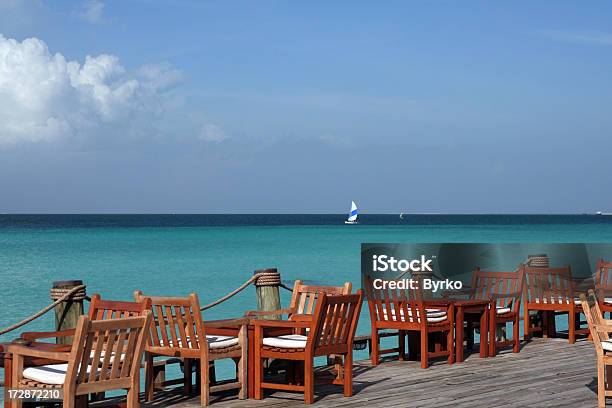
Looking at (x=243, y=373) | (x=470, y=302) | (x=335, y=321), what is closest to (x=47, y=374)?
(x=243, y=373)

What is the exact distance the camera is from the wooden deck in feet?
24.4

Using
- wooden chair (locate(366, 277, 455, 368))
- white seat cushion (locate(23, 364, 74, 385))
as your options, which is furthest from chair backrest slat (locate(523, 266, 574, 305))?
white seat cushion (locate(23, 364, 74, 385))

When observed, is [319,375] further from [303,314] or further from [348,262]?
[348,262]

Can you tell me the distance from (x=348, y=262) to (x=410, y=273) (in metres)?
33.3

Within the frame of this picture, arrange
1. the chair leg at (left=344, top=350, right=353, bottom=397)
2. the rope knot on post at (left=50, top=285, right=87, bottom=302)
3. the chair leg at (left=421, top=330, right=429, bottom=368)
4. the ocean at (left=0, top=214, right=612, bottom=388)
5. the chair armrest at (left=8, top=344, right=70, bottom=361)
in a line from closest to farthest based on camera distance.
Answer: the chair armrest at (left=8, top=344, right=70, bottom=361) → the chair leg at (left=344, top=350, right=353, bottom=397) → the rope knot on post at (left=50, top=285, right=87, bottom=302) → the chair leg at (left=421, top=330, right=429, bottom=368) → the ocean at (left=0, top=214, right=612, bottom=388)

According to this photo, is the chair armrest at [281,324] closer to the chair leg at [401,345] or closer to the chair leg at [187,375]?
the chair leg at [187,375]

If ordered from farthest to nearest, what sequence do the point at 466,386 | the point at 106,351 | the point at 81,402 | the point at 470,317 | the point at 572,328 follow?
1. the point at 572,328
2. the point at 470,317
3. the point at 466,386
4. the point at 81,402
5. the point at 106,351

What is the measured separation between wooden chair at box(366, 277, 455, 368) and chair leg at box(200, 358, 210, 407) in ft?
Result: 7.99

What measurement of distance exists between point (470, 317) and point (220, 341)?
11.4 ft

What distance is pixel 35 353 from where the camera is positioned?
5.92 meters

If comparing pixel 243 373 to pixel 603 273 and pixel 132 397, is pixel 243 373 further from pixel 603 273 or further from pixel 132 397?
pixel 603 273

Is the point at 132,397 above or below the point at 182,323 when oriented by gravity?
below

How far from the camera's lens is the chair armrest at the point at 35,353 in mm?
5797

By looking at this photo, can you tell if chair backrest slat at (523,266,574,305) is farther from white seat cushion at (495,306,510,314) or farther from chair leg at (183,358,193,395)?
chair leg at (183,358,193,395)
